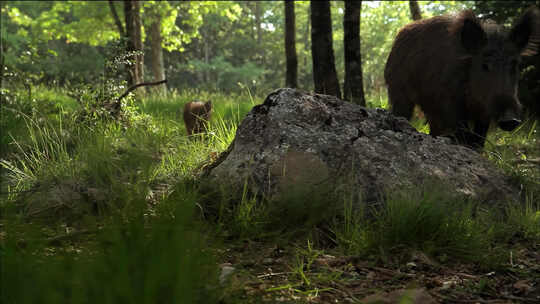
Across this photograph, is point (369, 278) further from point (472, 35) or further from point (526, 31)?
point (526, 31)

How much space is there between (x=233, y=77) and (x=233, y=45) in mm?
8319

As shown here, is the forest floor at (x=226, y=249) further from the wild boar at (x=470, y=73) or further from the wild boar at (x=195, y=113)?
the wild boar at (x=195, y=113)

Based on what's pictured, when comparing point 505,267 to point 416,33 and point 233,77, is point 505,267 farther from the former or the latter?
point 233,77

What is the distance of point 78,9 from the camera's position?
19000 millimetres

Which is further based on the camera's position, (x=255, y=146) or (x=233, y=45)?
(x=233, y=45)

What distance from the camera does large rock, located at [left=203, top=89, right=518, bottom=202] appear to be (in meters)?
3.04

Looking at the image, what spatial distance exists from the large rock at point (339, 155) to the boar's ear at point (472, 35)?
4.57 feet

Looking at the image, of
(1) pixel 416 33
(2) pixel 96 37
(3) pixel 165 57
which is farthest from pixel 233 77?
(1) pixel 416 33

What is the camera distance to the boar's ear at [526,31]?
446cm

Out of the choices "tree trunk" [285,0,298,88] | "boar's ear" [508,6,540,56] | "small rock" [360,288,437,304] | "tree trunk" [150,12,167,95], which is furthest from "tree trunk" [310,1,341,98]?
"tree trunk" [150,12,167,95]

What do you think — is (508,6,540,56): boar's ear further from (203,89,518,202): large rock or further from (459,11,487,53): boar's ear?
(203,89,518,202): large rock

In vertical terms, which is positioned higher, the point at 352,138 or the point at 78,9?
the point at 78,9

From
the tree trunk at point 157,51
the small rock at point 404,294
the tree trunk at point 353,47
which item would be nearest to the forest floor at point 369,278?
the small rock at point 404,294

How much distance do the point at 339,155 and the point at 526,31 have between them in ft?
9.15
